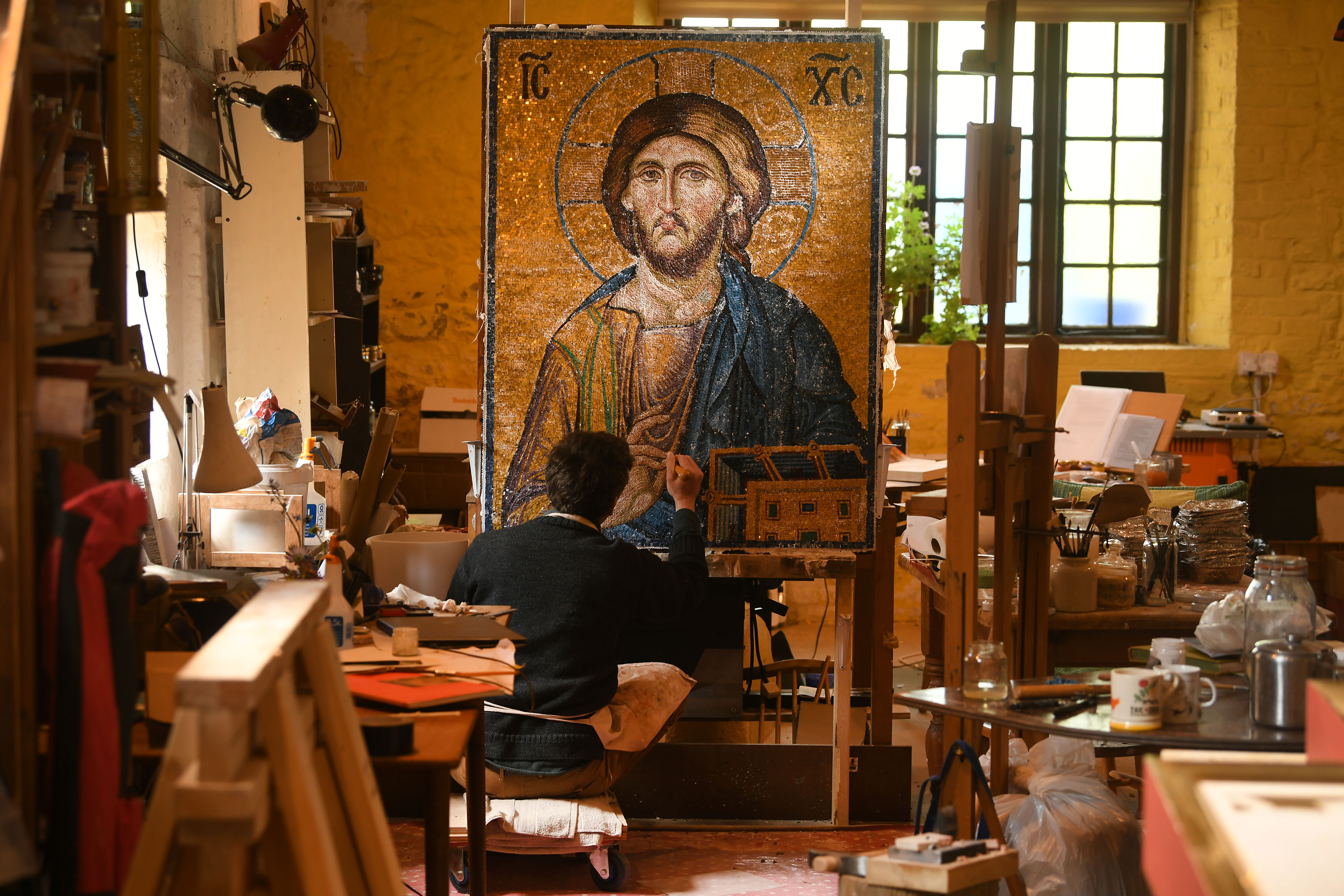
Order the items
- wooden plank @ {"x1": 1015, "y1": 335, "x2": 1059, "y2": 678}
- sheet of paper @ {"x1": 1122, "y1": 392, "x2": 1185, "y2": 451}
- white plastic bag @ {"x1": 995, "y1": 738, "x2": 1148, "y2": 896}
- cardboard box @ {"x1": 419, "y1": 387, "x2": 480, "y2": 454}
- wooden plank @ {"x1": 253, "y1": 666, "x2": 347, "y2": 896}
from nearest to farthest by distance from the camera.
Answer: wooden plank @ {"x1": 253, "y1": 666, "x2": 347, "y2": 896}
white plastic bag @ {"x1": 995, "y1": 738, "x2": 1148, "y2": 896}
wooden plank @ {"x1": 1015, "y1": 335, "x2": 1059, "y2": 678}
sheet of paper @ {"x1": 1122, "y1": 392, "x2": 1185, "y2": 451}
cardboard box @ {"x1": 419, "y1": 387, "x2": 480, "y2": 454}

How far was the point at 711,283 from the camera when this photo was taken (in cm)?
357

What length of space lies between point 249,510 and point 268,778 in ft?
7.23

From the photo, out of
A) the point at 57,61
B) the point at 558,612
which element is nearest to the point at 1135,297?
the point at 558,612

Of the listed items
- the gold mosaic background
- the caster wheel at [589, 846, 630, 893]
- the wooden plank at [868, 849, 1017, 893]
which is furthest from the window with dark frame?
the wooden plank at [868, 849, 1017, 893]

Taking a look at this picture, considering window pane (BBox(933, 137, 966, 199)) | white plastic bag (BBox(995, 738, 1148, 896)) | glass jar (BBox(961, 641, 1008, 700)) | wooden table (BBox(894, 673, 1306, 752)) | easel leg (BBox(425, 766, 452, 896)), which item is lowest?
white plastic bag (BBox(995, 738, 1148, 896))

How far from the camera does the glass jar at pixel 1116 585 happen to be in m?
3.53

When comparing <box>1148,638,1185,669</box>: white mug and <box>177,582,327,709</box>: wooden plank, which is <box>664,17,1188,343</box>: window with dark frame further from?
<box>177,582,327,709</box>: wooden plank

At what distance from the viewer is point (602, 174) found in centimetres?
355

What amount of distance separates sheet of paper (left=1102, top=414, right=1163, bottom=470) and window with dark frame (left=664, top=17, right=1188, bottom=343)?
1.39 m

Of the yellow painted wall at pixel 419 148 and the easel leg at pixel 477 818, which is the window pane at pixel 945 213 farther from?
the easel leg at pixel 477 818

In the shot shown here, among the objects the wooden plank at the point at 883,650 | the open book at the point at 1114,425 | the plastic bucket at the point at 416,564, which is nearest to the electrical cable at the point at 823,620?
the wooden plank at the point at 883,650

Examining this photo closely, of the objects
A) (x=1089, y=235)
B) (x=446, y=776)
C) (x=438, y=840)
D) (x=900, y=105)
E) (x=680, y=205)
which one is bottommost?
(x=438, y=840)

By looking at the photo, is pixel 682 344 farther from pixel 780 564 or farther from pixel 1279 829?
pixel 1279 829

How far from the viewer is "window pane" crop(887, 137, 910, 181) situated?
6.95 meters
